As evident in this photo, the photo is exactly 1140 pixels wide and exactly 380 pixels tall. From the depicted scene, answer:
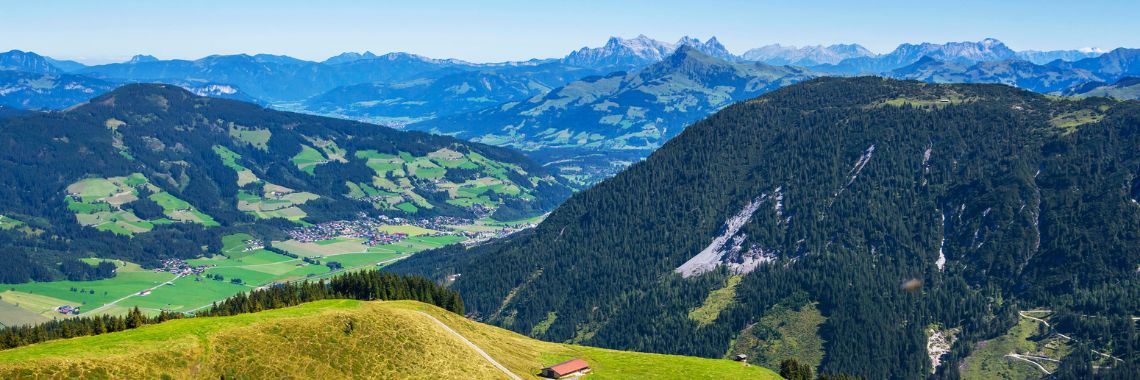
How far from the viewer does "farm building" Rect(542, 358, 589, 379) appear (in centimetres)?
14238

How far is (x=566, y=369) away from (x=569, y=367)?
1.23m

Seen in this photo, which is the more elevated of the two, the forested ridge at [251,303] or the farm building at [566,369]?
the forested ridge at [251,303]

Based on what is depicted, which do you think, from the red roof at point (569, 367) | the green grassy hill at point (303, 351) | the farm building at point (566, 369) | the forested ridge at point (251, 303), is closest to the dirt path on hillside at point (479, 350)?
the green grassy hill at point (303, 351)

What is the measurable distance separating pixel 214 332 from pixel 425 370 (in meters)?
28.3

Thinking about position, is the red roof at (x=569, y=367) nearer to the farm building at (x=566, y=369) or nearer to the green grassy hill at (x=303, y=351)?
the farm building at (x=566, y=369)

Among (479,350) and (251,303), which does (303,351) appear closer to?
(479,350)

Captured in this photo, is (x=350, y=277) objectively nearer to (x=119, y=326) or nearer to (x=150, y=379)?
(x=119, y=326)

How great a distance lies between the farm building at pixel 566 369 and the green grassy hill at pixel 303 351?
2.25 metres

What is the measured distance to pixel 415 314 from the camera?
475ft

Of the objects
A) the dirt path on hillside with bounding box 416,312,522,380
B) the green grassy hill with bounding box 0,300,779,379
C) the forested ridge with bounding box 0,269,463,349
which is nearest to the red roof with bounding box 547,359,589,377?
the green grassy hill with bounding box 0,300,779,379

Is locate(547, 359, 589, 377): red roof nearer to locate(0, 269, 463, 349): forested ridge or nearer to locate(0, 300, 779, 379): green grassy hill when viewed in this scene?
locate(0, 300, 779, 379): green grassy hill

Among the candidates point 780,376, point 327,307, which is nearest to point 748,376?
point 780,376

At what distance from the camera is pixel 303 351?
123 m

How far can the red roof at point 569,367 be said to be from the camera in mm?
143625
